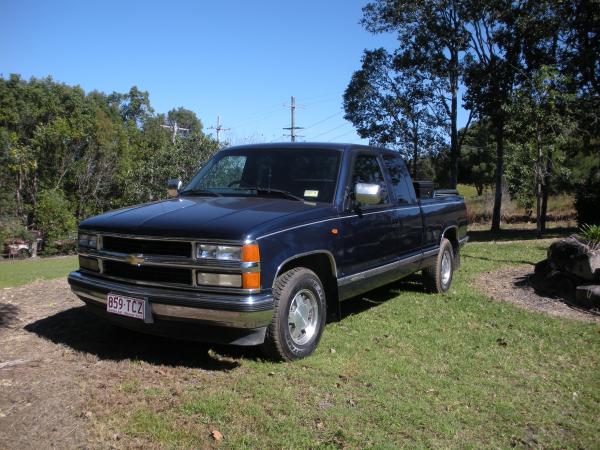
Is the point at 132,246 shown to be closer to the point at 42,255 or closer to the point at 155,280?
the point at 155,280

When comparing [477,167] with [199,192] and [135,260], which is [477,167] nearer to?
[199,192]

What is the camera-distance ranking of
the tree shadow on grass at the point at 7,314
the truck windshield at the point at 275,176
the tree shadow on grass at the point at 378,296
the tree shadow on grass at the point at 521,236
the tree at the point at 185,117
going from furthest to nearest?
1. the tree at the point at 185,117
2. the tree shadow on grass at the point at 521,236
3. the tree shadow on grass at the point at 378,296
4. the tree shadow on grass at the point at 7,314
5. the truck windshield at the point at 275,176

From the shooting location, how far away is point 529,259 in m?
10.5

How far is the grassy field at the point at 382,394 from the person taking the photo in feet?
11.1

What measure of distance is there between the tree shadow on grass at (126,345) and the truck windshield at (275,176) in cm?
150

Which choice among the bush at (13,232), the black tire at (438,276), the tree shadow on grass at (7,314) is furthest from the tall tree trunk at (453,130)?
the bush at (13,232)

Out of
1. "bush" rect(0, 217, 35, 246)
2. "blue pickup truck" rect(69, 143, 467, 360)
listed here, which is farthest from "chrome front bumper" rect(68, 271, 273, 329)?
"bush" rect(0, 217, 35, 246)

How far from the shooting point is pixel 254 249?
398cm

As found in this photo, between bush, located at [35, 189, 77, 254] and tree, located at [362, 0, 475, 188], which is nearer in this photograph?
tree, located at [362, 0, 475, 188]

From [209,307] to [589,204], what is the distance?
727 inches

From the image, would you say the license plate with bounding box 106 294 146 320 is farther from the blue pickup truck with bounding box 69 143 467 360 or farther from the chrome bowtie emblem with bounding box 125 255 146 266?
the chrome bowtie emblem with bounding box 125 255 146 266

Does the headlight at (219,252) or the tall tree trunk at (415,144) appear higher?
the tall tree trunk at (415,144)

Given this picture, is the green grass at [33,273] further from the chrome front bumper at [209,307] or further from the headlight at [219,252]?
the headlight at [219,252]

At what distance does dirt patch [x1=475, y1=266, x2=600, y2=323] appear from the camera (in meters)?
6.73
